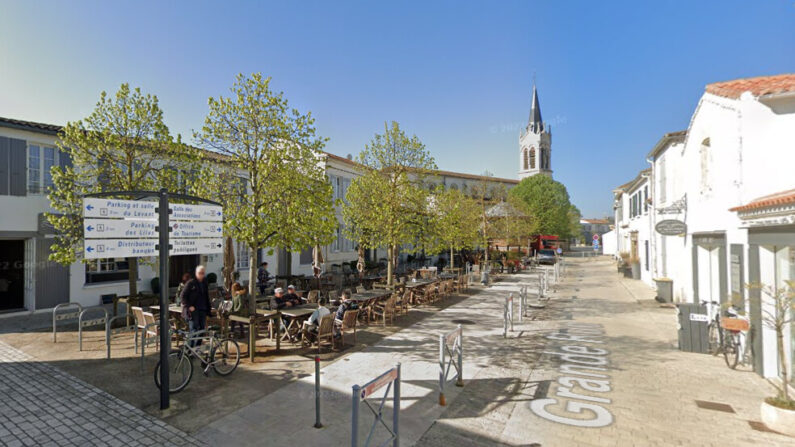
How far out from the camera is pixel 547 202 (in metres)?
52.3

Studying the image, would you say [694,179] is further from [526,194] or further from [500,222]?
[526,194]

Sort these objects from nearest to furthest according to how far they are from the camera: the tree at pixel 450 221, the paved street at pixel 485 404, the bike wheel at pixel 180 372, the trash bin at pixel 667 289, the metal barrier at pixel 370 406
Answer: the metal barrier at pixel 370 406 < the paved street at pixel 485 404 < the bike wheel at pixel 180 372 < the trash bin at pixel 667 289 < the tree at pixel 450 221

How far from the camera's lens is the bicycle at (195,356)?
22.0 ft

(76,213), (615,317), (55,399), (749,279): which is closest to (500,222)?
(615,317)

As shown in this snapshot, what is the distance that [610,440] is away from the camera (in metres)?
5.14

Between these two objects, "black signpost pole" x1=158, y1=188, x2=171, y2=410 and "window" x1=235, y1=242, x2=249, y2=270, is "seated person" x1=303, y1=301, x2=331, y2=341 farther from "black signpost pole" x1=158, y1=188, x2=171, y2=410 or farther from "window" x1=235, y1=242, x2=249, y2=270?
"window" x1=235, y1=242, x2=249, y2=270

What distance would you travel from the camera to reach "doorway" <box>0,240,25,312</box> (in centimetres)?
1332

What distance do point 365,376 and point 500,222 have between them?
89.1 feet

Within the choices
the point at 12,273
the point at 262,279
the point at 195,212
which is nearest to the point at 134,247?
the point at 195,212

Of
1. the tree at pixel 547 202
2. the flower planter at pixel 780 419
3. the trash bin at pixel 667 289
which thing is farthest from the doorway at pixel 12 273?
the tree at pixel 547 202

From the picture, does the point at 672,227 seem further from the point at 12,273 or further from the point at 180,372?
the point at 12,273

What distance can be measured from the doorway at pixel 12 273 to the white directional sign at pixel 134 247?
36.9ft

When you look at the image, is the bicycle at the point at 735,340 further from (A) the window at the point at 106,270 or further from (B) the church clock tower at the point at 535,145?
(B) the church clock tower at the point at 535,145

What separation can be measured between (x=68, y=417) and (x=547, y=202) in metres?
53.2
